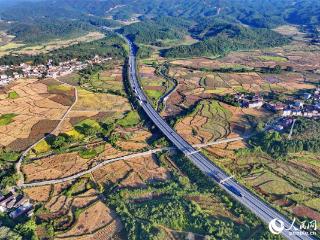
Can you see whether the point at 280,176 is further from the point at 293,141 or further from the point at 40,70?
the point at 40,70

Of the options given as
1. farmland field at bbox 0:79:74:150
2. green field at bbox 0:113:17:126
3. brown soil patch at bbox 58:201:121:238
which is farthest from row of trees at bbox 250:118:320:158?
green field at bbox 0:113:17:126

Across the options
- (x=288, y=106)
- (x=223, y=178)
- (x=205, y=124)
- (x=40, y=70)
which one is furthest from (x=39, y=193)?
(x=40, y=70)

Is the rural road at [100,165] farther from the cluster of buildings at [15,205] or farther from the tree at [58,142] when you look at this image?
the tree at [58,142]

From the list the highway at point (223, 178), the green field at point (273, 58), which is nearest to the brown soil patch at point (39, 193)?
the highway at point (223, 178)

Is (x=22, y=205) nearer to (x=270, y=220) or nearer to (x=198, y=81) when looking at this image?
(x=270, y=220)

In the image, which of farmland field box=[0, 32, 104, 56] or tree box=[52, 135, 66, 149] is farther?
farmland field box=[0, 32, 104, 56]

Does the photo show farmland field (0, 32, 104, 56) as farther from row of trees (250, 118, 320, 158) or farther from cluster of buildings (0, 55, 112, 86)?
row of trees (250, 118, 320, 158)

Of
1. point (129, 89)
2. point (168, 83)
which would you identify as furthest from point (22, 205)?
point (168, 83)
